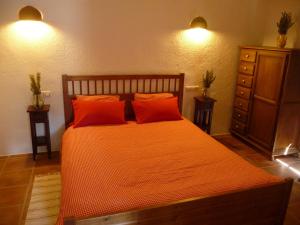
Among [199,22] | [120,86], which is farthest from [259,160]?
[120,86]

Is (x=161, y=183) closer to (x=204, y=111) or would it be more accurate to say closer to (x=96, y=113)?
(x=96, y=113)

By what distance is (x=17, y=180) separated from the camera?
2.86 meters

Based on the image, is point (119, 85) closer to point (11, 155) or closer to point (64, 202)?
point (11, 155)

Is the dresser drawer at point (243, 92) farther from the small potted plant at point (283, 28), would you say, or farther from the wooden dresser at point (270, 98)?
the small potted plant at point (283, 28)

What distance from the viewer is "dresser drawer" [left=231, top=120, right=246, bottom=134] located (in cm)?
400

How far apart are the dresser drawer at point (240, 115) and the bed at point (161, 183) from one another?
141cm

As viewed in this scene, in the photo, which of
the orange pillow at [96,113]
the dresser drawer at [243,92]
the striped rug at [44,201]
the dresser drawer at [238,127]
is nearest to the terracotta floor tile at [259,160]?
the dresser drawer at [238,127]

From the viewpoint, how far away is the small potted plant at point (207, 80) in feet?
12.5

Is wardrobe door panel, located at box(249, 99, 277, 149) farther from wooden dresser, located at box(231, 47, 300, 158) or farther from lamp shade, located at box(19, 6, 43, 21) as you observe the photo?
lamp shade, located at box(19, 6, 43, 21)

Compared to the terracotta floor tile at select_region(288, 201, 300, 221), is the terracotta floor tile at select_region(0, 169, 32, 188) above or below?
above

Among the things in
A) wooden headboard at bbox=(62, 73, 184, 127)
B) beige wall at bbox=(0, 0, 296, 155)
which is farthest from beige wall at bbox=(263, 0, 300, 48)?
wooden headboard at bbox=(62, 73, 184, 127)

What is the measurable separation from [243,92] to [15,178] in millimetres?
3290

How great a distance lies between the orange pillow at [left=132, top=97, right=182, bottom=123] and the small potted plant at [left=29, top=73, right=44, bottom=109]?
1.17 m

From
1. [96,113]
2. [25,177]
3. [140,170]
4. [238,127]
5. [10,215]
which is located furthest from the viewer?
[238,127]
